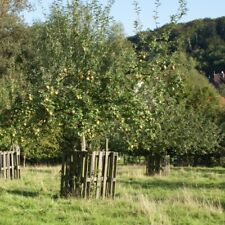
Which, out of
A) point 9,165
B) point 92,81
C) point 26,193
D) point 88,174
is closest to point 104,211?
point 88,174

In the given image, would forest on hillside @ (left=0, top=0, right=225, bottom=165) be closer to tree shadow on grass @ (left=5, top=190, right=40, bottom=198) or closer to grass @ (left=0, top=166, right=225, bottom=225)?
tree shadow on grass @ (left=5, top=190, right=40, bottom=198)

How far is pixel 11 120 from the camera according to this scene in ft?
51.1

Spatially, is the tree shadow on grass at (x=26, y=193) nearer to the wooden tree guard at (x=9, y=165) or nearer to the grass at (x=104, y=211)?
the grass at (x=104, y=211)

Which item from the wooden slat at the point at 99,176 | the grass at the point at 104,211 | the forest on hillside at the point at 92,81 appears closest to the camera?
the grass at the point at 104,211

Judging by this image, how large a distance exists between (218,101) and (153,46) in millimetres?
53297

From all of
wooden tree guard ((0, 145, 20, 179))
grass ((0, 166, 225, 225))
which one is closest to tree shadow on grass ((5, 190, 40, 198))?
grass ((0, 166, 225, 225))

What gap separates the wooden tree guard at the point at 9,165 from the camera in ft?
77.0

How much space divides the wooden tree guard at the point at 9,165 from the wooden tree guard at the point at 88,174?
864 cm

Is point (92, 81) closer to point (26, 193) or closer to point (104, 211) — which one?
point (104, 211)

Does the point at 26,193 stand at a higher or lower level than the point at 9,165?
lower

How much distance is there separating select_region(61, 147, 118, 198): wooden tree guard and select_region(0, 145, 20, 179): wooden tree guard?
864cm

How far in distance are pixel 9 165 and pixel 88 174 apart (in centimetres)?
998

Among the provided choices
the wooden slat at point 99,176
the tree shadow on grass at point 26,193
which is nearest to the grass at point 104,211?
the tree shadow on grass at point 26,193

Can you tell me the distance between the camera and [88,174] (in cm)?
1489
